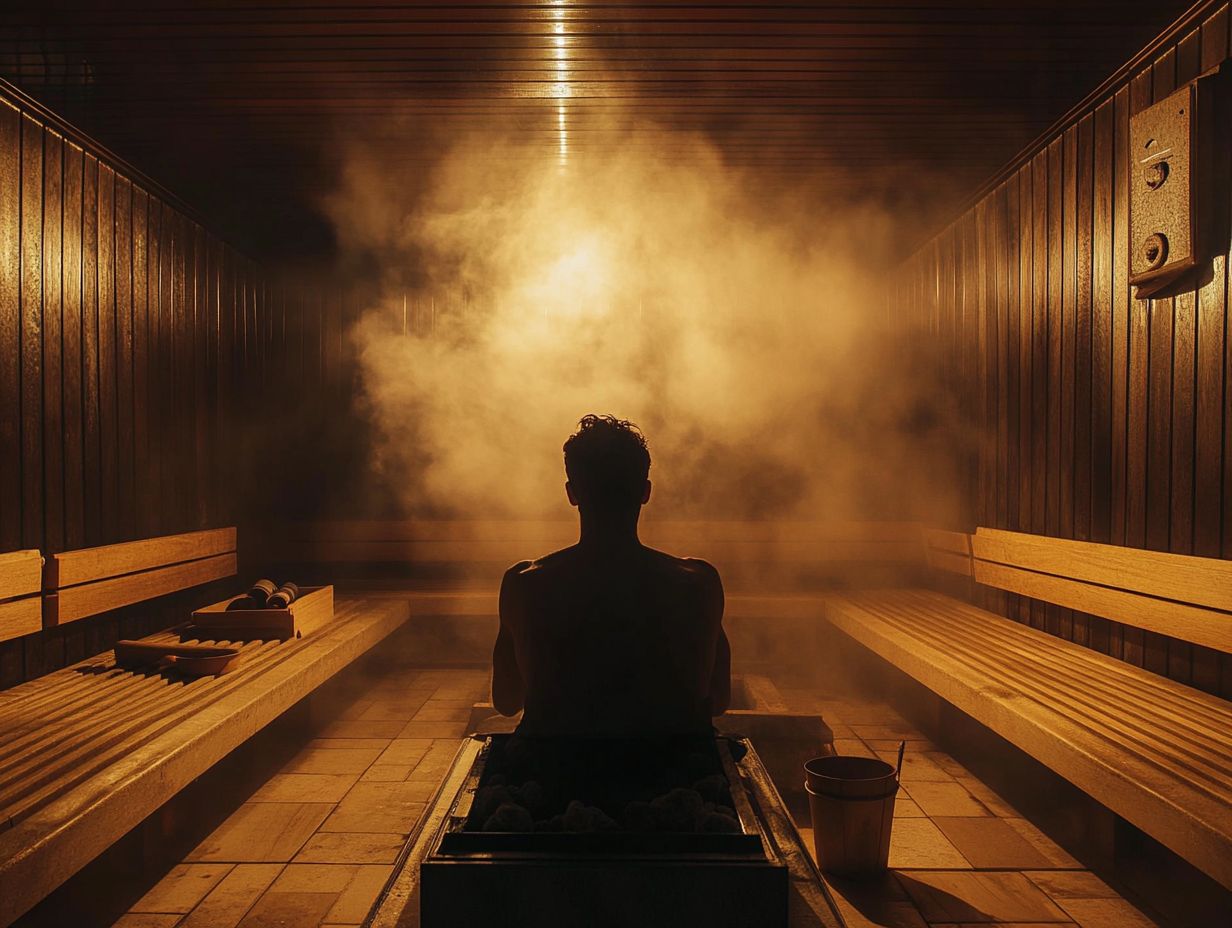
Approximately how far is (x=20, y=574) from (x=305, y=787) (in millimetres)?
1539

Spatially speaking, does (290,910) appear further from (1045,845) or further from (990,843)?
(1045,845)

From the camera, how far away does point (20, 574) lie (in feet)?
12.4

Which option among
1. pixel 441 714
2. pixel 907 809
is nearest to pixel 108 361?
pixel 441 714

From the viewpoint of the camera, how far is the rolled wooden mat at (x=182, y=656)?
12.9ft

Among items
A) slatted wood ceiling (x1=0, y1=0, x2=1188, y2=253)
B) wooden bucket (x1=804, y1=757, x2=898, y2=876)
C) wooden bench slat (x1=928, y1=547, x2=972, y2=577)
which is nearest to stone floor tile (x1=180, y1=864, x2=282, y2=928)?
wooden bucket (x1=804, y1=757, x2=898, y2=876)

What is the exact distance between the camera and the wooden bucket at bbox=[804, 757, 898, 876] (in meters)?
3.00

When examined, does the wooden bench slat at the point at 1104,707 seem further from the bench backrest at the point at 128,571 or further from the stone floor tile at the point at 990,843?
the bench backrest at the point at 128,571

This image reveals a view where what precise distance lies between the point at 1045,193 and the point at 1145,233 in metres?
1.22

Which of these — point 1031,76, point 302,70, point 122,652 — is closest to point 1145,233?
point 1031,76

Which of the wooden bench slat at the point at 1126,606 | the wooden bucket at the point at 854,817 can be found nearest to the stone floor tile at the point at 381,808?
the wooden bucket at the point at 854,817

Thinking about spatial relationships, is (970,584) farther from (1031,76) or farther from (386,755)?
(386,755)

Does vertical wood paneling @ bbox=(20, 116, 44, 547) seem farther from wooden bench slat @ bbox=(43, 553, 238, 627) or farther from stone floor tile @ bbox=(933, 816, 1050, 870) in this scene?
stone floor tile @ bbox=(933, 816, 1050, 870)

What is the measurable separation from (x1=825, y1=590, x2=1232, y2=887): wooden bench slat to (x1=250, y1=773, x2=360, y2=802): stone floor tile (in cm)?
276

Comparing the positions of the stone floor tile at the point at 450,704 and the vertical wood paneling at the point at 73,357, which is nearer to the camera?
the vertical wood paneling at the point at 73,357
